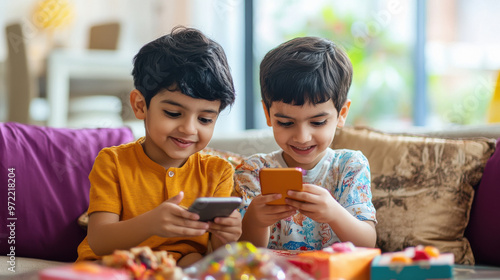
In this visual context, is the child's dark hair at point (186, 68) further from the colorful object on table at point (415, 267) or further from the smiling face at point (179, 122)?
the colorful object on table at point (415, 267)

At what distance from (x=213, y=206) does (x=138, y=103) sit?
1.43ft

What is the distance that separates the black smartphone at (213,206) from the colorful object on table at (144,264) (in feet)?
0.45

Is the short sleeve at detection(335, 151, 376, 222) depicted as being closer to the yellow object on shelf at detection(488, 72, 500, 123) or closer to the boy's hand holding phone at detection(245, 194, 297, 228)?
the boy's hand holding phone at detection(245, 194, 297, 228)

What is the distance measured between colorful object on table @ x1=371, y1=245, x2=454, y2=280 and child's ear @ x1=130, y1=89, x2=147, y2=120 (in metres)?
0.71

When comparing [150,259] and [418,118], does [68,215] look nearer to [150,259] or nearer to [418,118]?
[150,259]

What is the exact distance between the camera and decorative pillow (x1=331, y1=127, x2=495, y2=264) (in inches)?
68.2

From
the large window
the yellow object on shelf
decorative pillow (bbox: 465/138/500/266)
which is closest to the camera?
decorative pillow (bbox: 465/138/500/266)

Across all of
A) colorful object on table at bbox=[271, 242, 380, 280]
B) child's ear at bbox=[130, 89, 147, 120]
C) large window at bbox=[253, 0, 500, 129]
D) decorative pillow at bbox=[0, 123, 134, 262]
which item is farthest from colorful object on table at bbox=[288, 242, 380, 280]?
large window at bbox=[253, 0, 500, 129]

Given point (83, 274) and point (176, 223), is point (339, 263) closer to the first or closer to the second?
point (176, 223)

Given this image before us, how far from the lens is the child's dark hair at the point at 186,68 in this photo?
56.6 inches

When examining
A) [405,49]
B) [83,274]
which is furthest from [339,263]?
[405,49]

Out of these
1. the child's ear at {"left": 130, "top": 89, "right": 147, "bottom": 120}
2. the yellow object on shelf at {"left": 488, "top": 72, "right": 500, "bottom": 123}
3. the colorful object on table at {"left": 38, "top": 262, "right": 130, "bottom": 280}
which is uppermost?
the child's ear at {"left": 130, "top": 89, "right": 147, "bottom": 120}

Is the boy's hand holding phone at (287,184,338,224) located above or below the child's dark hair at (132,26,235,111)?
below

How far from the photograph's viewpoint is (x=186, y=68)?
1.45 meters
